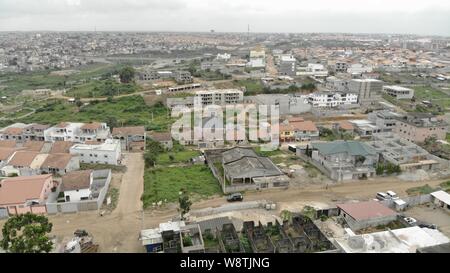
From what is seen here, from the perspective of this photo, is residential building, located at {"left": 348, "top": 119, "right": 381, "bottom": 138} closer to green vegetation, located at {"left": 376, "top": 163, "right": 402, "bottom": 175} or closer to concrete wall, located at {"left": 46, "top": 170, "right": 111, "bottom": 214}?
green vegetation, located at {"left": 376, "top": 163, "right": 402, "bottom": 175}

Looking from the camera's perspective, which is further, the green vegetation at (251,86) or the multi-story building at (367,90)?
the green vegetation at (251,86)

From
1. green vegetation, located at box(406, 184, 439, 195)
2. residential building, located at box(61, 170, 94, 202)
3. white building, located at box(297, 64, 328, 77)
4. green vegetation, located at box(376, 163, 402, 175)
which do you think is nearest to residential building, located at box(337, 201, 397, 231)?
green vegetation, located at box(406, 184, 439, 195)

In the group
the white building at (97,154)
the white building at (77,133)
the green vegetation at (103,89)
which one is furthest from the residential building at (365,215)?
the green vegetation at (103,89)

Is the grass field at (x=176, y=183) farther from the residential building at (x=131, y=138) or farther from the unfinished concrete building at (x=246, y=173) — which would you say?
the residential building at (x=131, y=138)

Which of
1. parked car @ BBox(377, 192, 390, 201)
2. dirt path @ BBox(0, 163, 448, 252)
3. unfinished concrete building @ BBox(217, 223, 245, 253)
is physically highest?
unfinished concrete building @ BBox(217, 223, 245, 253)

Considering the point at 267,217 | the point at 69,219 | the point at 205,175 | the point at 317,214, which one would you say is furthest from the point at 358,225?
the point at 69,219

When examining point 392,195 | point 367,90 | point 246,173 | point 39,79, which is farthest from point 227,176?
point 39,79

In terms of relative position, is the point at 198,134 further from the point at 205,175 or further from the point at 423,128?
the point at 423,128
